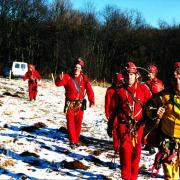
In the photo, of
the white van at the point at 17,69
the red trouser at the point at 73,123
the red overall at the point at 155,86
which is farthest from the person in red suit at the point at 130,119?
the white van at the point at 17,69

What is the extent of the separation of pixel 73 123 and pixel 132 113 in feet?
11.0

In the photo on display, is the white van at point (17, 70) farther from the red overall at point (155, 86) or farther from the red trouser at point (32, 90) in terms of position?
the red overall at point (155, 86)

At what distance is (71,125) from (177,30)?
53635mm

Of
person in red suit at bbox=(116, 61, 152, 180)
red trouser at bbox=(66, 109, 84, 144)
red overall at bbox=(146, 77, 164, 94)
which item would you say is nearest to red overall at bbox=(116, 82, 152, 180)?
person in red suit at bbox=(116, 61, 152, 180)

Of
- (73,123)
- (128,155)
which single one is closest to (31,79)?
(73,123)

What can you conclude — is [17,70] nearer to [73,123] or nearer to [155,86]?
[73,123]

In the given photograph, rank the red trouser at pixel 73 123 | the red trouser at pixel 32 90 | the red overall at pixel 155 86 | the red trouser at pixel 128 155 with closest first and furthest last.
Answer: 1. the red trouser at pixel 128 155
2. the red overall at pixel 155 86
3. the red trouser at pixel 73 123
4. the red trouser at pixel 32 90

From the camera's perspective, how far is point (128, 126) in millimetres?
7215

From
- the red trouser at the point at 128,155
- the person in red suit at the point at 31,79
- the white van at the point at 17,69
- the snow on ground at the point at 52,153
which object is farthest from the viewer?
the white van at the point at 17,69

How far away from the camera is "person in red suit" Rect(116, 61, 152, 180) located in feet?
23.3

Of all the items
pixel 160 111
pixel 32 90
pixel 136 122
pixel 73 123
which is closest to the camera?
pixel 160 111

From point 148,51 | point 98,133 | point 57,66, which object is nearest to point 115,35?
point 148,51

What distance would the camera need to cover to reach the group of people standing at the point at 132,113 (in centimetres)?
599

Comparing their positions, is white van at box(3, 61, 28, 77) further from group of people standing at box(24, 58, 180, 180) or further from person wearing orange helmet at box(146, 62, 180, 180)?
person wearing orange helmet at box(146, 62, 180, 180)
